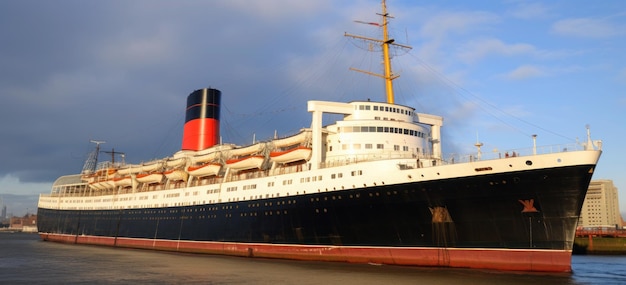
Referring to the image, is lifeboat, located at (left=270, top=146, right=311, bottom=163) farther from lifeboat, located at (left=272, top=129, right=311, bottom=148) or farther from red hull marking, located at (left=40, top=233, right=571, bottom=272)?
red hull marking, located at (left=40, top=233, right=571, bottom=272)

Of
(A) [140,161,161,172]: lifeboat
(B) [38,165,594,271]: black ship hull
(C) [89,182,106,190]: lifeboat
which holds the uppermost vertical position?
(A) [140,161,161,172]: lifeboat

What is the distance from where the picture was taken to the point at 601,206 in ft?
370

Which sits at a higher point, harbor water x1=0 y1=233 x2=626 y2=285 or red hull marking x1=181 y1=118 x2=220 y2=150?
red hull marking x1=181 y1=118 x2=220 y2=150

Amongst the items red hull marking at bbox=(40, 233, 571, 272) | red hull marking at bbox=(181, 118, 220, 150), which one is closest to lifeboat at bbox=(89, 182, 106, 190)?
red hull marking at bbox=(181, 118, 220, 150)

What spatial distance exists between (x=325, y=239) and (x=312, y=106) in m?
7.77

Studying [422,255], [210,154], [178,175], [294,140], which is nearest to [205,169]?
[210,154]

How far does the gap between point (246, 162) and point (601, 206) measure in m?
114

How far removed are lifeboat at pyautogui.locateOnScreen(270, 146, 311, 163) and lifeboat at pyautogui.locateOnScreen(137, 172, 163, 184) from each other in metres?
16.2

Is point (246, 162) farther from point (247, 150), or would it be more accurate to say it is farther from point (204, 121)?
point (204, 121)

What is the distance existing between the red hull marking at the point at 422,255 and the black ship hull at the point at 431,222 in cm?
4

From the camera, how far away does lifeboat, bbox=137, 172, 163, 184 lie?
40.2 metres

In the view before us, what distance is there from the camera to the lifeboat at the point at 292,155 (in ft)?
87.8

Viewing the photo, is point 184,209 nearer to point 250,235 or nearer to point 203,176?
point 203,176

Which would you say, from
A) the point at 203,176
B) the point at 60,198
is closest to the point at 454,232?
the point at 203,176
